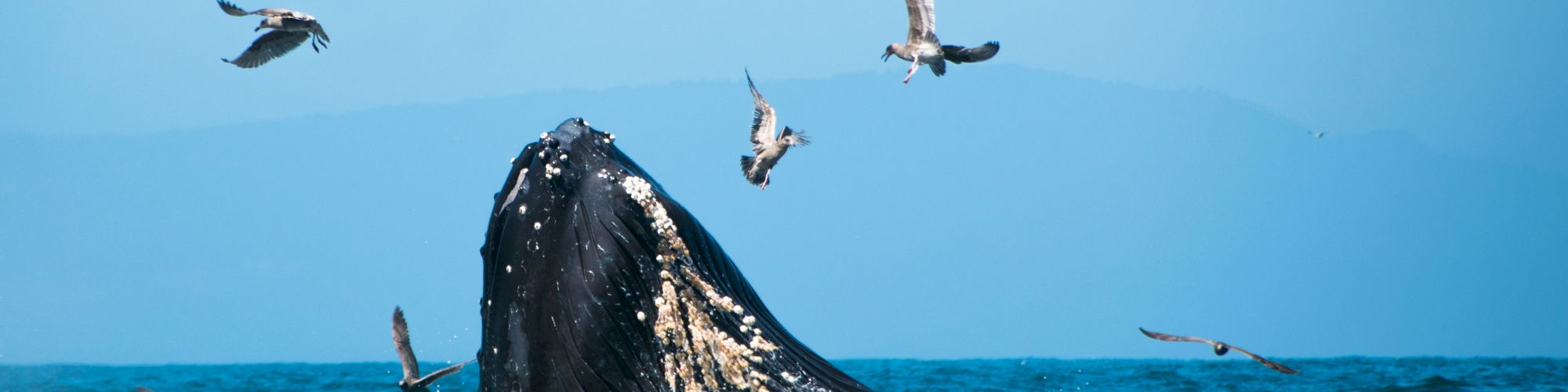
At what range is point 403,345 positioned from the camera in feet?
33.8

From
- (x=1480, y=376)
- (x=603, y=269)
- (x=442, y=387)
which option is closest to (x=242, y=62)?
(x=603, y=269)

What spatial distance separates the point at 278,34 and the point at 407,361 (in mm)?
2559

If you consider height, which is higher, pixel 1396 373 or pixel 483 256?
pixel 1396 373

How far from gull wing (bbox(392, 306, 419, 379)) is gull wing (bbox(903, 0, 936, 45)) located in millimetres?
4035

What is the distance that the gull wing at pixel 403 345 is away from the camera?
10.1m

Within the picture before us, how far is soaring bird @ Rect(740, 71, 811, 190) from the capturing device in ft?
32.3

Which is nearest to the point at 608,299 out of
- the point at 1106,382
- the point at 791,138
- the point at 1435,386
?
the point at 791,138

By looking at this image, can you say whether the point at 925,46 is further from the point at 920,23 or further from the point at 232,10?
the point at 232,10

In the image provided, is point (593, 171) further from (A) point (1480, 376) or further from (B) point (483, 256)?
(A) point (1480, 376)

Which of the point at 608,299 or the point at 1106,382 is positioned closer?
the point at 608,299

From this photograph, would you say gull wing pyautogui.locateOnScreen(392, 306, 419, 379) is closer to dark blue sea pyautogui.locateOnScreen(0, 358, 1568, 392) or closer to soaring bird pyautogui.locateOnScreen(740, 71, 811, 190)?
soaring bird pyautogui.locateOnScreen(740, 71, 811, 190)

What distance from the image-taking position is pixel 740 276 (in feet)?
21.5

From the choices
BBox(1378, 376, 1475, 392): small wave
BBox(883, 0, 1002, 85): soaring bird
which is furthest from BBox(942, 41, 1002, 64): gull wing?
BBox(1378, 376, 1475, 392): small wave

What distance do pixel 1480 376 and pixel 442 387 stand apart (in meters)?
25.1
